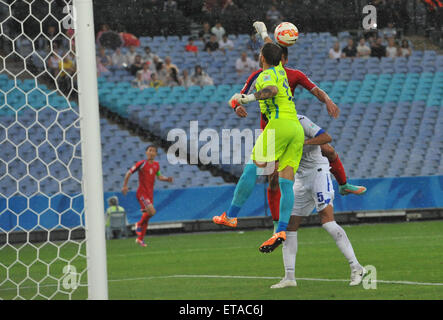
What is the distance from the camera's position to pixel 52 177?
666 centimetres

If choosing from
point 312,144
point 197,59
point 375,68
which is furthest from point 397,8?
point 312,144

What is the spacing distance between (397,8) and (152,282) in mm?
17751

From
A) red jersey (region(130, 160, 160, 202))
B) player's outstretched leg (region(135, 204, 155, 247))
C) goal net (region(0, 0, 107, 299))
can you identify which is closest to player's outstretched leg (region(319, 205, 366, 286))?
goal net (region(0, 0, 107, 299))

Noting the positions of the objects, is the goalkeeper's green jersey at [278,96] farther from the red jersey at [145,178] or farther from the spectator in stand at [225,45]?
the spectator in stand at [225,45]

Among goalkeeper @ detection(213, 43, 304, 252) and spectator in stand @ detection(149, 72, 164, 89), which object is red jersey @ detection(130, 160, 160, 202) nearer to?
spectator in stand @ detection(149, 72, 164, 89)

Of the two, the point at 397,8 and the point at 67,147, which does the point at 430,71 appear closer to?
the point at 397,8

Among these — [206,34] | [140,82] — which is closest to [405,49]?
[206,34]

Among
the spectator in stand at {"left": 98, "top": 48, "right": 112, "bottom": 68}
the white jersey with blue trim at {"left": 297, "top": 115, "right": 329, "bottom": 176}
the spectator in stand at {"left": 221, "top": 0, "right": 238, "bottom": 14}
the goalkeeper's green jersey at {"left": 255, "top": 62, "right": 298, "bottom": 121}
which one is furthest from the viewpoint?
the spectator in stand at {"left": 221, "top": 0, "right": 238, "bottom": 14}

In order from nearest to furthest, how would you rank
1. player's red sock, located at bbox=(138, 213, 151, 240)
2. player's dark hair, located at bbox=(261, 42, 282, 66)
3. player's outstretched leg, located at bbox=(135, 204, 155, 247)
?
1. player's dark hair, located at bbox=(261, 42, 282, 66)
2. player's outstretched leg, located at bbox=(135, 204, 155, 247)
3. player's red sock, located at bbox=(138, 213, 151, 240)

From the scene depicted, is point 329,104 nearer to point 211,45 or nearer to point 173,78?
point 173,78

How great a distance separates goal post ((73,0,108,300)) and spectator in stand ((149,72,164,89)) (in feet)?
54.7

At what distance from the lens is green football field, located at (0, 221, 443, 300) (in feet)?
25.2

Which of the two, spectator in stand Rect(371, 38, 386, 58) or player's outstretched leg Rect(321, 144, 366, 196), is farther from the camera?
spectator in stand Rect(371, 38, 386, 58)
